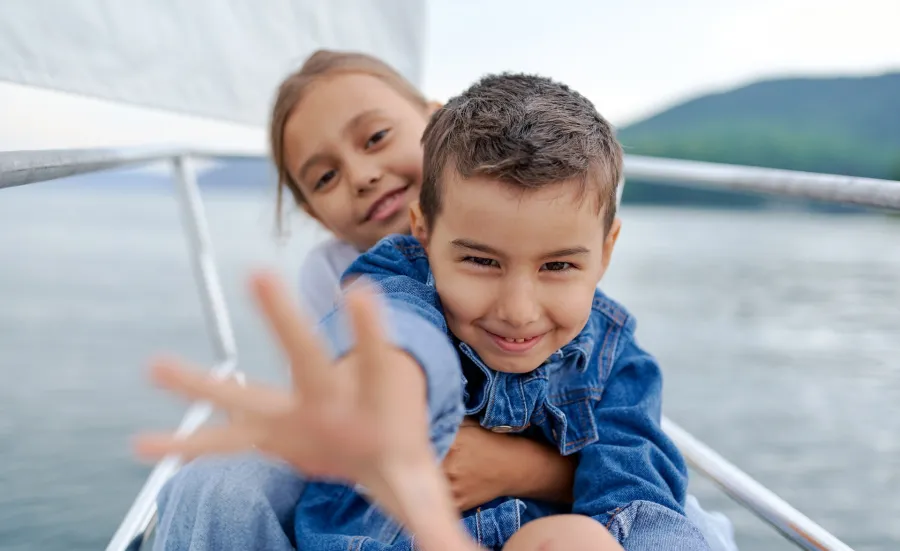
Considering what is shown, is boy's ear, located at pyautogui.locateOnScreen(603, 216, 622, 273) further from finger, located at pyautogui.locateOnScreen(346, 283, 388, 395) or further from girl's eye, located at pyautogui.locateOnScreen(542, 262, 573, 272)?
finger, located at pyautogui.locateOnScreen(346, 283, 388, 395)

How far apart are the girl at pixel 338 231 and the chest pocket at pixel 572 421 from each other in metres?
0.03

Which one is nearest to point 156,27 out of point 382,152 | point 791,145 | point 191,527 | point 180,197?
point 382,152

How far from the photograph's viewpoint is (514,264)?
0.72 meters

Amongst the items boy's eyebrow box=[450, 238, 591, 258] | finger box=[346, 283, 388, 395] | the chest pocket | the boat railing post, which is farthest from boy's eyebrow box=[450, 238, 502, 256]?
the boat railing post

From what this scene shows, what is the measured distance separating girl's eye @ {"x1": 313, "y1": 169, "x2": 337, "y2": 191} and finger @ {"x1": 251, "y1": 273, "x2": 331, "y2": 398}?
0.78m

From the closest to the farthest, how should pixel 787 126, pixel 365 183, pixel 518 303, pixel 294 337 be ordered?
pixel 294 337 < pixel 518 303 < pixel 365 183 < pixel 787 126

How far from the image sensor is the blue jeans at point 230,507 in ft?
2.68

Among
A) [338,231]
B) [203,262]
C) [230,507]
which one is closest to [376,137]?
[338,231]

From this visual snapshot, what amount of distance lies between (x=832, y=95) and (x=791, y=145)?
1.77 meters

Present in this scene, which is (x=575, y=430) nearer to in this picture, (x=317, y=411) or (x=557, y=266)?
(x=557, y=266)

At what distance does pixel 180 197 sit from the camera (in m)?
1.60

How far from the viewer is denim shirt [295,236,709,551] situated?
0.77 meters

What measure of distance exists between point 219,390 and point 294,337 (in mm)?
46

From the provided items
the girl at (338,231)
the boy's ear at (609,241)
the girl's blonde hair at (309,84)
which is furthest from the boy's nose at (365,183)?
the boy's ear at (609,241)
